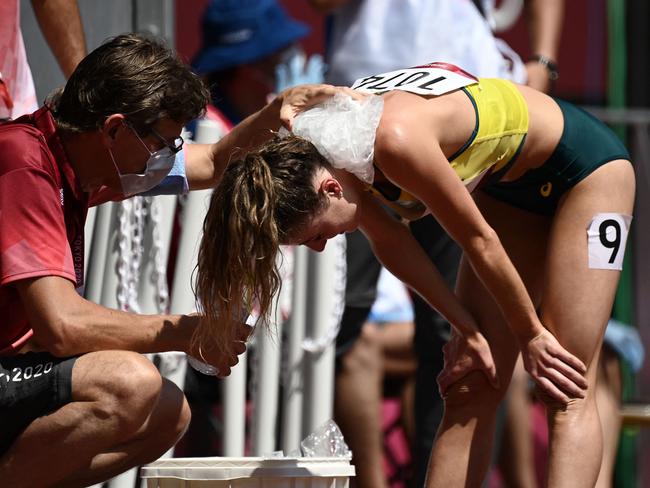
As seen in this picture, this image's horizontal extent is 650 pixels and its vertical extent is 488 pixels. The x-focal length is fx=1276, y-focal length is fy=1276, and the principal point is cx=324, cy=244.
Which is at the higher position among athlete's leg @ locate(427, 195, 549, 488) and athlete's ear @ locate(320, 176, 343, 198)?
athlete's ear @ locate(320, 176, 343, 198)

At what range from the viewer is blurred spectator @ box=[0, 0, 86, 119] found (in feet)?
10.9

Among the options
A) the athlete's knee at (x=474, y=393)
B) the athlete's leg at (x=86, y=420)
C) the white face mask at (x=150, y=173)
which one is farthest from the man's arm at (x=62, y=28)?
the athlete's knee at (x=474, y=393)

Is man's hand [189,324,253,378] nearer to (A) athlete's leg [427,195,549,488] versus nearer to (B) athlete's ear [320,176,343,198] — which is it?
(B) athlete's ear [320,176,343,198]

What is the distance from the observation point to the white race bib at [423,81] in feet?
10.2

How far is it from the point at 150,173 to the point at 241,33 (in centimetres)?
235

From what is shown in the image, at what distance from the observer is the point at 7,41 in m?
3.34

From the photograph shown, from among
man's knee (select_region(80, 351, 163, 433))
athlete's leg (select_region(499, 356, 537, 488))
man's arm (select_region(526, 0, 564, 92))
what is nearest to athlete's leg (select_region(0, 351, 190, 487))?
man's knee (select_region(80, 351, 163, 433))

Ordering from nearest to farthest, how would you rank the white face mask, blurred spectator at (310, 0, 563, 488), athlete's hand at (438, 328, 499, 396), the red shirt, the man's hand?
the red shirt
the man's hand
the white face mask
athlete's hand at (438, 328, 499, 396)
blurred spectator at (310, 0, 563, 488)

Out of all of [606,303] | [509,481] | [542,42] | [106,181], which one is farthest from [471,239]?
[509,481]

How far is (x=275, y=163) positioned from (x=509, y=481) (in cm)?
250

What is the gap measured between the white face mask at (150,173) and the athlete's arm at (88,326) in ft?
1.05

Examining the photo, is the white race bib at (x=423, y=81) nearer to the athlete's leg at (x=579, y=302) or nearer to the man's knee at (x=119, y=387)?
the athlete's leg at (x=579, y=302)

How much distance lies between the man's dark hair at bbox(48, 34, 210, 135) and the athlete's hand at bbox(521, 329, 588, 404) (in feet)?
3.39

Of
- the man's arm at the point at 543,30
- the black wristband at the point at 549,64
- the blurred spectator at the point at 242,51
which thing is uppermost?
the blurred spectator at the point at 242,51
